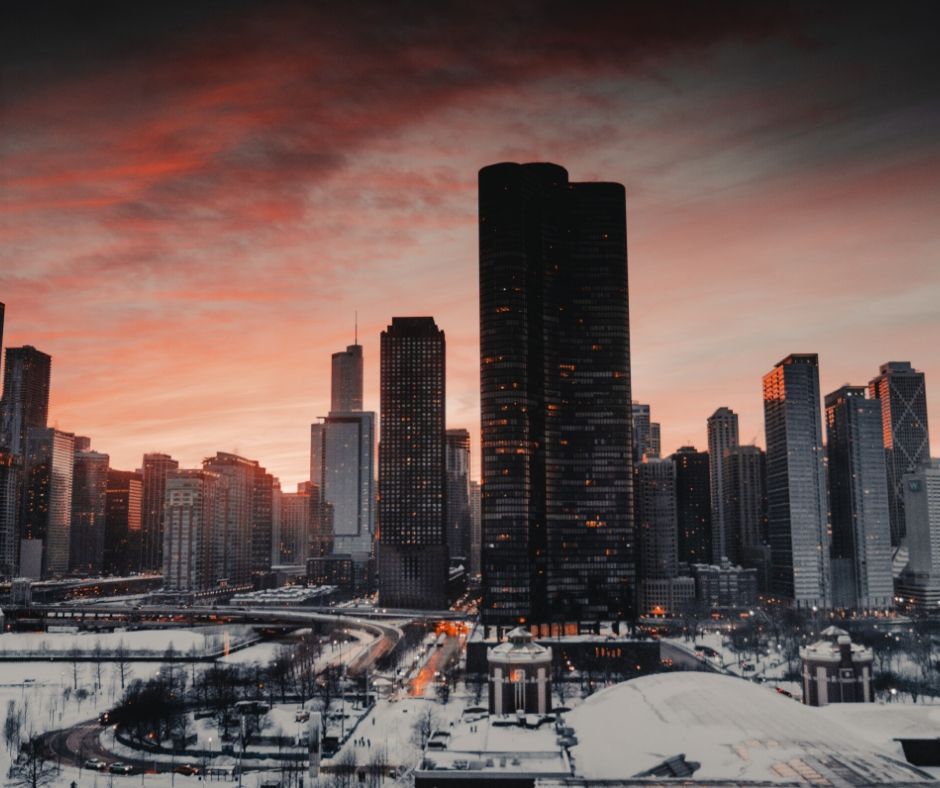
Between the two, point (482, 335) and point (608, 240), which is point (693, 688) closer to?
point (482, 335)

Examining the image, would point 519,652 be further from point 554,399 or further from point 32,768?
point 554,399

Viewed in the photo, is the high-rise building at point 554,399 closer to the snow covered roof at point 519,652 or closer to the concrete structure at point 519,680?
the snow covered roof at point 519,652

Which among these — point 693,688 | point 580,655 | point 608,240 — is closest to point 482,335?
point 608,240

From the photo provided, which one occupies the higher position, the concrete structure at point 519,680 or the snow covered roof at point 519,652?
the snow covered roof at point 519,652

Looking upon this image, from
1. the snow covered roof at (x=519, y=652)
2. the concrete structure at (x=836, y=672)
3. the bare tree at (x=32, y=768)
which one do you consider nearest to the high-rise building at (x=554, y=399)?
the snow covered roof at (x=519, y=652)

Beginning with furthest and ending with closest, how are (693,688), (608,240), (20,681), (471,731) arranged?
(608,240)
(20,681)
(693,688)
(471,731)

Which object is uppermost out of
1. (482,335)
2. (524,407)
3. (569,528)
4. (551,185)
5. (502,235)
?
(551,185)

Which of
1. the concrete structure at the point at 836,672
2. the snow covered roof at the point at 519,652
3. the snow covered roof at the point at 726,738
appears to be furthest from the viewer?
the concrete structure at the point at 836,672
